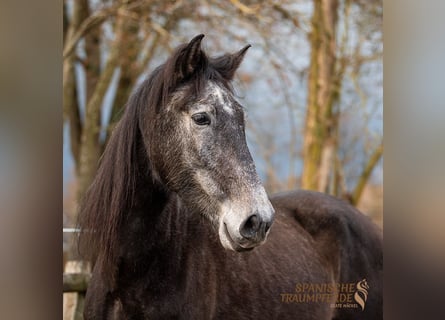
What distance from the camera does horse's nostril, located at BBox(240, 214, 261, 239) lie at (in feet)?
5.89

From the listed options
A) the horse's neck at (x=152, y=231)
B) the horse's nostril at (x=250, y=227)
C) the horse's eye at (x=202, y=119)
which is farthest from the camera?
the horse's neck at (x=152, y=231)

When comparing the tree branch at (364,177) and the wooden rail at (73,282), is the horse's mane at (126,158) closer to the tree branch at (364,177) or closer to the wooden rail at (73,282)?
the wooden rail at (73,282)

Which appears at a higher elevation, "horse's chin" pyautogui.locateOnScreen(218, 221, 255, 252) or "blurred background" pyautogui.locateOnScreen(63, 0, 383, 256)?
"blurred background" pyautogui.locateOnScreen(63, 0, 383, 256)

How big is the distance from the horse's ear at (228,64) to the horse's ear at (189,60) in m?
0.09

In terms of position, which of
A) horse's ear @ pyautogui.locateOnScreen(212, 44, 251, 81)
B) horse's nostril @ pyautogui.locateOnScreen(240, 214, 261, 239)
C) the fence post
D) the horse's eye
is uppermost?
horse's ear @ pyautogui.locateOnScreen(212, 44, 251, 81)

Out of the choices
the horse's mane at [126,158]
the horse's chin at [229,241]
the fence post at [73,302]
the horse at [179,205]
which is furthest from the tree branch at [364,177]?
the horse's chin at [229,241]

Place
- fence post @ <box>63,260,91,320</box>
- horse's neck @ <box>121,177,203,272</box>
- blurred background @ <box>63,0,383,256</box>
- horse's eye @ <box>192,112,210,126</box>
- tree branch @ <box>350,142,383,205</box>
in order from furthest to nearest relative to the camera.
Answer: tree branch @ <box>350,142,383,205</box>
blurred background @ <box>63,0,383,256</box>
fence post @ <box>63,260,91,320</box>
horse's neck @ <box>121,177,203,272</box>
horse's eye @ <box>192,112,210,126</box>

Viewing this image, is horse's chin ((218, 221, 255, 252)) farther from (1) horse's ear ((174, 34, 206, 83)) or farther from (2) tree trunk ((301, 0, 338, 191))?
(2) tree trunk ((301, 0, 338, 191))

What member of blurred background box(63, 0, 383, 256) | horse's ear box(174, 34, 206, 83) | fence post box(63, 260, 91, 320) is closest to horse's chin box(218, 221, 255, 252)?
horse's ear box(174, 34, 206, 83)

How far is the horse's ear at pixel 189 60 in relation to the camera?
6.36 ft
